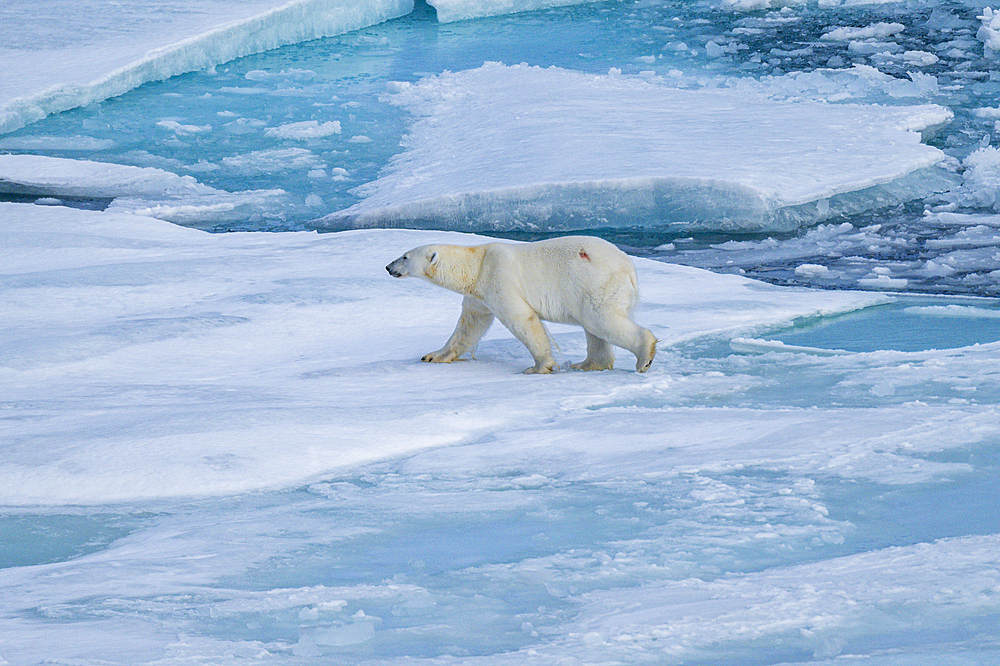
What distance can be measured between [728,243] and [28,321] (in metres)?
4.50

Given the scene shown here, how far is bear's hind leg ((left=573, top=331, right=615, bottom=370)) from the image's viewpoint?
430 centimetres

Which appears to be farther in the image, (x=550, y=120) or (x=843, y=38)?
(x=843, y=38)

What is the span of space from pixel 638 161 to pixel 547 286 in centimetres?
402

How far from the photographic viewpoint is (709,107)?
9.77m

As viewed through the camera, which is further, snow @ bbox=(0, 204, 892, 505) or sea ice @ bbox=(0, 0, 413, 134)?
sea ice @ bbox=(0, 0, 413, 134)

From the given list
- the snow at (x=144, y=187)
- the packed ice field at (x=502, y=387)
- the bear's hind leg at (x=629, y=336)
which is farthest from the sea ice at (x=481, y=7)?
the bear's hind leg at (x=629, y=336)

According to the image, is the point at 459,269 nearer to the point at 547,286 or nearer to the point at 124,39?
the point at 547,286

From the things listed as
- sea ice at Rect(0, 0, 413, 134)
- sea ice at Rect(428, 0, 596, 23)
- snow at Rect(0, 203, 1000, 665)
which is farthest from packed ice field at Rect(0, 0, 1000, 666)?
sea ice at Rect(428, 0, 596, 23)

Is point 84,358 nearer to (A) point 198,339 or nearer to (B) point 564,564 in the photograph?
(A) point 198,339

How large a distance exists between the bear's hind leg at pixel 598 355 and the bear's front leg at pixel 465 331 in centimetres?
42

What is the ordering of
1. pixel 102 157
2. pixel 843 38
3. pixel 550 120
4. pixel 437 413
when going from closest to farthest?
pixel 437 413 < pixel 550 120 < pixel 102 157 < pixel 843 38

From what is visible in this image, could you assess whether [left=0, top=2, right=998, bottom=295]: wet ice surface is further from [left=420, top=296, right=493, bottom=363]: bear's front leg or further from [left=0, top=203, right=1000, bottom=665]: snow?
[left=420, top=296, right=493, bottom=363]: bear's front leg

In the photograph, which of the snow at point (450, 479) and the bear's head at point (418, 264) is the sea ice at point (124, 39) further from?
the bear's head at point (418, 264)

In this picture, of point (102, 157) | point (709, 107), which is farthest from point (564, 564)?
point (102, 157)
